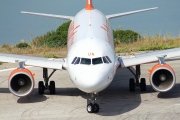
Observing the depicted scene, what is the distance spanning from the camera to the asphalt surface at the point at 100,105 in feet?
55.0

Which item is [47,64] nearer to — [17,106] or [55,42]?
[17,106]

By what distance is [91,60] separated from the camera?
55.2ft

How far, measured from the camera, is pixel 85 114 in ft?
55.6

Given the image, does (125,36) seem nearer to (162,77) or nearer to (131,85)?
(131,85)

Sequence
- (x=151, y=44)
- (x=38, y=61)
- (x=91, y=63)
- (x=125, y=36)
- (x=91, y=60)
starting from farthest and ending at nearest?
(x=125, y=36) < (x=151, y=44) < (x=38, y=61) < (x=91, y=60) < (x=91, y=63)

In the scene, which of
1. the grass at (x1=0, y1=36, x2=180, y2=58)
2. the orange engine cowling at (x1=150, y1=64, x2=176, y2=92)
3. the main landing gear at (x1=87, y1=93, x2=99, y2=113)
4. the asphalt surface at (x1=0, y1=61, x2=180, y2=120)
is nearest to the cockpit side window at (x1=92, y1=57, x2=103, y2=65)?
the main landing gear at (x1=87, y1=93, x2=99, y2=113)

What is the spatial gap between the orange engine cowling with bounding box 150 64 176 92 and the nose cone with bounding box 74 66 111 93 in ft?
8.63

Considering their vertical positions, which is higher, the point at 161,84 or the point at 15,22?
the point at 15,22

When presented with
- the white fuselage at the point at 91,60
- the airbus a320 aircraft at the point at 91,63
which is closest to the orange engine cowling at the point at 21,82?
the airbus a320 aircraft at the point at 91,63

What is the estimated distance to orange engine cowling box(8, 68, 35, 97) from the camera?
61.9 ft

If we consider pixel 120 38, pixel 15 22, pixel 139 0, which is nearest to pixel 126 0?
pixel 139 0

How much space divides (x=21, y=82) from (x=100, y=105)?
9.84ft

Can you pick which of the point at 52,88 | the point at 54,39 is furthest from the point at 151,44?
the point at 52,88

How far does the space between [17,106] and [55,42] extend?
21.9 metres
